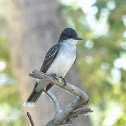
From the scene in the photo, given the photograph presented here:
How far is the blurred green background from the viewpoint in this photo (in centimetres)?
640

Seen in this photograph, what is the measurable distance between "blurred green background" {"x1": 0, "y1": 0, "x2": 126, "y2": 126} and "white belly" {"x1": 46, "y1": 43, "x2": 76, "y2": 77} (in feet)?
8.50

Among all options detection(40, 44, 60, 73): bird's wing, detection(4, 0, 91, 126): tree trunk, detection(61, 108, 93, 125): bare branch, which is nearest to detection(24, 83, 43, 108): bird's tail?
detection(40, 44, 60, 73): bird's wing

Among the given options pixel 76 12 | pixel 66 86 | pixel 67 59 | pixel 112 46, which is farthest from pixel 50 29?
pixel 66 86

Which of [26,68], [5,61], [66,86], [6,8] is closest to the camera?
[66,86]

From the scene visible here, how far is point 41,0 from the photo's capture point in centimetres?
590

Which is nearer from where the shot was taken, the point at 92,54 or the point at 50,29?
the point at 50,29

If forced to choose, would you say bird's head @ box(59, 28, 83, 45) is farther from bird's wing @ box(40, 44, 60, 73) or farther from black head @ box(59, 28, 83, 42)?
bird's wing @ box(40, 44, 60, 73)

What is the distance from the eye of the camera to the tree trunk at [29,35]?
18.2ft

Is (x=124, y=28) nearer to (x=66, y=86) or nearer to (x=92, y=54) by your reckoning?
(x=92, y=54)

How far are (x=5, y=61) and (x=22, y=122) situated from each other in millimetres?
1376

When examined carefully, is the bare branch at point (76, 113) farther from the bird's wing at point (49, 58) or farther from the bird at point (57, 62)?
the bird's wing at point (49, 58)

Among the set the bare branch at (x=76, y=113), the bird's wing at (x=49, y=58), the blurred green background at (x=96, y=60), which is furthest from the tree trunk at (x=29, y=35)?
the bare branch at (x=76, y=113)

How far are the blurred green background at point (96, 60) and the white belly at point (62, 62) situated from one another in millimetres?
2592

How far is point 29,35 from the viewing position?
571 cm
